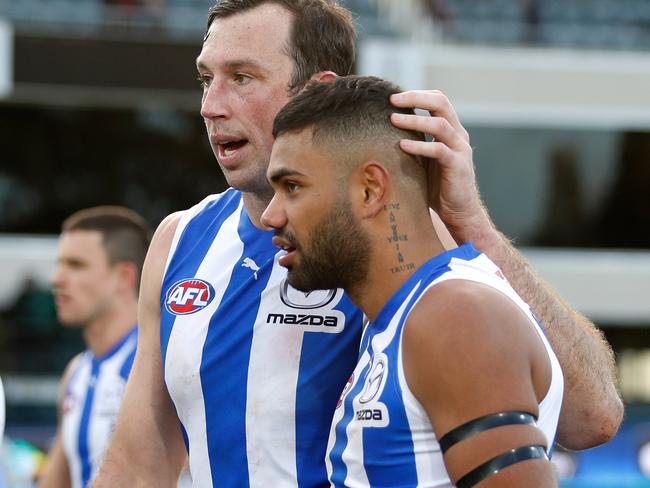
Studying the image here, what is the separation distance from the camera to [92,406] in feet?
20.0

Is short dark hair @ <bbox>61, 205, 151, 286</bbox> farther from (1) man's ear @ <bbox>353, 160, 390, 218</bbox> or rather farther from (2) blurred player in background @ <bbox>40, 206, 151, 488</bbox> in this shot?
(1) man's ear @ <bbox>353, 160, 390, 218</bbox>

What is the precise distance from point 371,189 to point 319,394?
2.05ft

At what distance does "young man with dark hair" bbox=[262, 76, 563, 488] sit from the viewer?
6.92 ft

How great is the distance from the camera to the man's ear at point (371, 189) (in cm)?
242

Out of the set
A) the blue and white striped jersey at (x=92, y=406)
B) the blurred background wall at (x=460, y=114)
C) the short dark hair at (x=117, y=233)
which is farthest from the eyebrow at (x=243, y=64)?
the blurred background wall at (x=460, y=114)

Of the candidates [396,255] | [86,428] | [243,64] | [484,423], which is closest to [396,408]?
Answer: [484,423]

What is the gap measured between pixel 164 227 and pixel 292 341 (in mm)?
608

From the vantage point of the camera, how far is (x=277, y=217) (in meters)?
2.48

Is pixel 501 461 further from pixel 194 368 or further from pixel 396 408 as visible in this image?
pixel 194 368

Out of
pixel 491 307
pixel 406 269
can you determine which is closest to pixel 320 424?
pixel 406 269

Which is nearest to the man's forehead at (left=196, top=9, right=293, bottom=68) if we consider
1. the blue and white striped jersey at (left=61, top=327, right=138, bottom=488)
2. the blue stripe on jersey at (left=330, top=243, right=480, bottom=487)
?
the blue stripe on jersey at (left=330, top=243, right=480, bottom=487)

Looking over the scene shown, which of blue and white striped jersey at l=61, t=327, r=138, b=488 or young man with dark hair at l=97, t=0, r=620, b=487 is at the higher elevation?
young man with dark hair at l=97, t=0, r=620, b=487

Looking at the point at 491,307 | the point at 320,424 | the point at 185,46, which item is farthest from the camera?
the point at 185,46

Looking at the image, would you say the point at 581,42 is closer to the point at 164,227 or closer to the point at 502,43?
the point at 502,43
